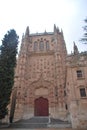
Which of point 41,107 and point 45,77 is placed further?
point 45,77

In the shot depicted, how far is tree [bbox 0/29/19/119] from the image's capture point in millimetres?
15852

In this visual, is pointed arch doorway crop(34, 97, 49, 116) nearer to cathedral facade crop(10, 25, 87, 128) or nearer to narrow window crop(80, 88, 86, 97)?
cathedral facade crop(10, 25, 87, 128)

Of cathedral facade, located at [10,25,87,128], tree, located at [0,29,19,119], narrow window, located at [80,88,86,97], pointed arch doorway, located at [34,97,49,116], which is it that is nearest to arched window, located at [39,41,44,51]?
cathedral facade, located at [10,25,87,128]

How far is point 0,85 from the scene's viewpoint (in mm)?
15844

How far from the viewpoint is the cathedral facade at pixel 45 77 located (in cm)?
2159

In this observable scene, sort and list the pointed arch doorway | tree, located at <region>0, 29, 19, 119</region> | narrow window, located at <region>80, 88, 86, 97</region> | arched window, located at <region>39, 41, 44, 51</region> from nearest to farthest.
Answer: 1. tree, located at <region>0, 29, 19, 119</region>
2. narrow window, located at <region>80, 88, 86, 97</region>
3. the pointed arch doorway
4. arched window, located at <region>39, 41, 44, 51</region>

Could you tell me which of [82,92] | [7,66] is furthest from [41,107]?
[7,66]

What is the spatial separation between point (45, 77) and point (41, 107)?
6109 mm

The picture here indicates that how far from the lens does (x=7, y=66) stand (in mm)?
16938

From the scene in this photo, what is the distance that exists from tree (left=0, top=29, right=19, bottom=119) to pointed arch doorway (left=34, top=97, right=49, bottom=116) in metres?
13.8

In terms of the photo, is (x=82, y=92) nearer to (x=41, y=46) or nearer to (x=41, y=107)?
(x=41, y=107)

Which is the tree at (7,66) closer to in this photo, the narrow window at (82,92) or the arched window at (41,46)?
the narrow window at (82,92)

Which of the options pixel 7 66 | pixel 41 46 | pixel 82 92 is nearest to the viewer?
pixel 7 66

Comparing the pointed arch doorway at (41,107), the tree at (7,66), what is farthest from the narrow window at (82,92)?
the pointed arch doorway at (41,107)
